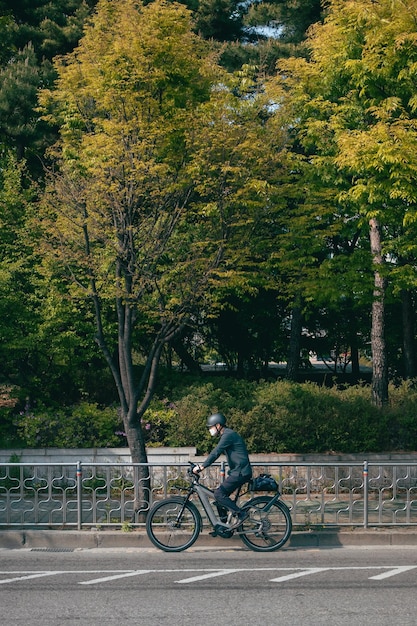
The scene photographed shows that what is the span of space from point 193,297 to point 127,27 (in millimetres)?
4405

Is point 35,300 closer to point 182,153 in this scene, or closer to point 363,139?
point 182,153

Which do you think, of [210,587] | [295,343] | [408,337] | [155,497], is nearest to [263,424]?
[155,497]

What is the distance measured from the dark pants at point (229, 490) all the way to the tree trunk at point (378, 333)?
824cm

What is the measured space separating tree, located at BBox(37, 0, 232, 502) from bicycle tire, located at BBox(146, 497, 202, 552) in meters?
2.50

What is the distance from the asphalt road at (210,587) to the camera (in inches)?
320

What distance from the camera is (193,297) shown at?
14.6 meters

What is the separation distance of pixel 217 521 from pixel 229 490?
1.43 feet

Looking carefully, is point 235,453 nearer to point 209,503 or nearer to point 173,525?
point 209,503

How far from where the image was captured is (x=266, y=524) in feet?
38.3

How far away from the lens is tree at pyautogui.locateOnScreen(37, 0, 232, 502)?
13828mm

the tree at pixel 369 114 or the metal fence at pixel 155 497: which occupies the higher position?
the tree at pixel 369 114

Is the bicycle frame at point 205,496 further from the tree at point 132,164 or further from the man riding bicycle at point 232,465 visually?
the tree at point 132,164

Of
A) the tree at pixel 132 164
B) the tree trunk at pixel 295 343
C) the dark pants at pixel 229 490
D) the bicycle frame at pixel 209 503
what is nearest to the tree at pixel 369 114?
the tree at pixel 132 164

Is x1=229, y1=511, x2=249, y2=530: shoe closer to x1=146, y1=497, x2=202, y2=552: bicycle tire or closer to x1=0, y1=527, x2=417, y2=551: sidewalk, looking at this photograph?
x1=146, y1=497, x2=202, y2=552: bicycle tire
